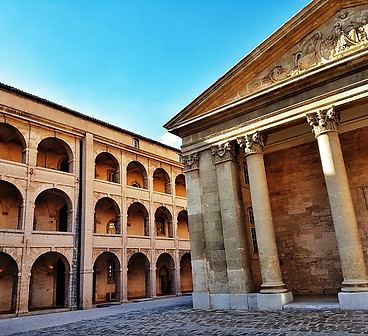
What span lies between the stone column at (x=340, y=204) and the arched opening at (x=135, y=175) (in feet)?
52.0

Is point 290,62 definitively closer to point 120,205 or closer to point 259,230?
point 259,230

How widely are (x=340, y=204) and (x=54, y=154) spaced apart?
18.4 metres

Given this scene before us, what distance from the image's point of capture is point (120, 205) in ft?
77.2

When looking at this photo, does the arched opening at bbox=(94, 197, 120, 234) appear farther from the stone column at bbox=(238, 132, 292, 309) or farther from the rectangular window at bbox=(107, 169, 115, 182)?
the stone column at bbox=(238, 132, 292, 309)

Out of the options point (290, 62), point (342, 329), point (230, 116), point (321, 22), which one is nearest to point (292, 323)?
point (342, 329)

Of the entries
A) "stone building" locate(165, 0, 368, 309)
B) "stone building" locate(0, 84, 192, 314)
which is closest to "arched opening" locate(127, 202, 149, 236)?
"stone building" locate(0, 84, 192, 314)

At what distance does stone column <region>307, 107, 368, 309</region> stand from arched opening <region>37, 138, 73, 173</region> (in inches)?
586

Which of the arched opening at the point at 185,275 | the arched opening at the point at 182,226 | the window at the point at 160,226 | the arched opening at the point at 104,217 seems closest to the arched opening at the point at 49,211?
the arched opening at the point at 104,217

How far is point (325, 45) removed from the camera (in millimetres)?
12898

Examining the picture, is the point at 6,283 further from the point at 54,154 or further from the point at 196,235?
the point at 196,235

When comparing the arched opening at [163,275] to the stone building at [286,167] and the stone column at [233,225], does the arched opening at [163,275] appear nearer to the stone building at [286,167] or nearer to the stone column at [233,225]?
the stone building at [286,167]

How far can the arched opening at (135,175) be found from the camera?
26.3m

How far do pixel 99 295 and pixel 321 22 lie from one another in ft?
68.8

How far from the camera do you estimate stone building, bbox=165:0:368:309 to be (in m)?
12.0
